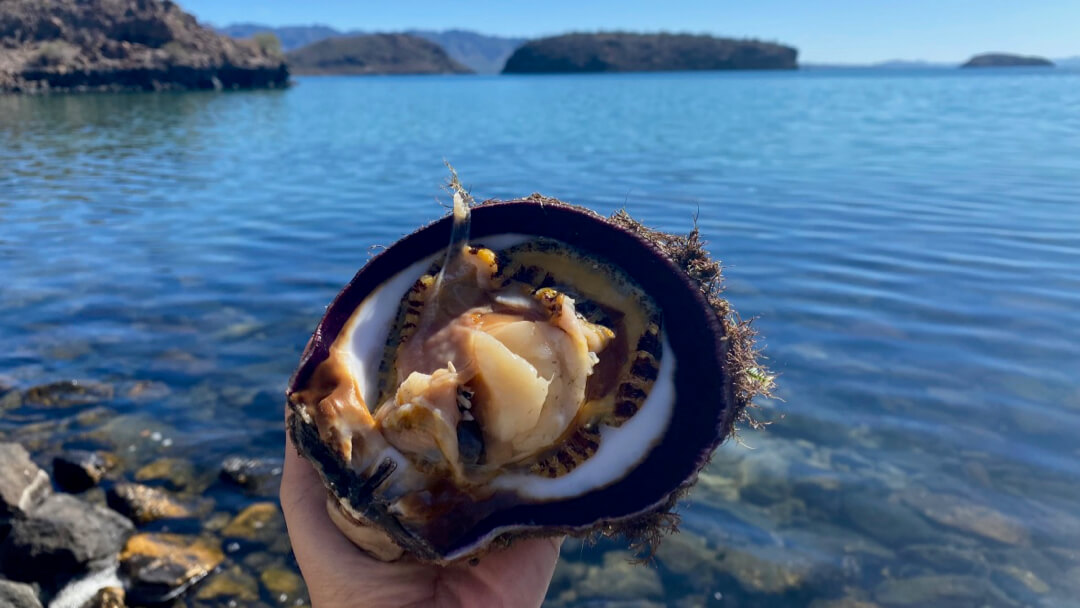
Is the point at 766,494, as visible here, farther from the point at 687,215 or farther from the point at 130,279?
the point at 130,279

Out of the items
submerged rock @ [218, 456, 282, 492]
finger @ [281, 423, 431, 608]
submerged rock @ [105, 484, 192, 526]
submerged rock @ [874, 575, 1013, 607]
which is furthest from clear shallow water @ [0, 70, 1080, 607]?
finger @ [281, 423, 431, 608]

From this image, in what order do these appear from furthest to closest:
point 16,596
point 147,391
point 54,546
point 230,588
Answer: point 147,391, point 230,588, point 54,546, point 16,596

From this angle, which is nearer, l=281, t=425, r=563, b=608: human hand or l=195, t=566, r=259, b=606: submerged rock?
l=281, t=425, r=563, b=608: human hand

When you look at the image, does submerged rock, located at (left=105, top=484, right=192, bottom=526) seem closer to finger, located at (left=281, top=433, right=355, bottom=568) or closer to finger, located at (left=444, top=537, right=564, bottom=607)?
finger, located at (left=281, top=433, right=355, bottom=568)

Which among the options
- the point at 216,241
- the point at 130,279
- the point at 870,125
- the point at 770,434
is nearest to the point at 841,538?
the point at 770,434

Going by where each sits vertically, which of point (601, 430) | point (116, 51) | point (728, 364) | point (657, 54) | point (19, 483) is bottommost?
point (19, 483)

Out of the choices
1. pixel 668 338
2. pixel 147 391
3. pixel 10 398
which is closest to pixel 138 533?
pixel 147 391

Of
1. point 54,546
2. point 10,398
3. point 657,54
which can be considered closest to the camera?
point 54,546

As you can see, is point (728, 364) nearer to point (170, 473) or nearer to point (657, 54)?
point (170, 473)
